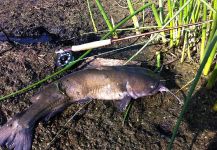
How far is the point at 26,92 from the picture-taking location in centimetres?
244

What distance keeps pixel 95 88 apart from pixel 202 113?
2.42ft

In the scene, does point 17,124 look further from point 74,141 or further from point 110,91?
point 110,91

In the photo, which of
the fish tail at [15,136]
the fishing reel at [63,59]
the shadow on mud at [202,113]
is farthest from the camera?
the fishing reel at [63,59]

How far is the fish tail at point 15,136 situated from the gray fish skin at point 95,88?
0.30 feet

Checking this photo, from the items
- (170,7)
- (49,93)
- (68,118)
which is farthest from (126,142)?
(170,7)

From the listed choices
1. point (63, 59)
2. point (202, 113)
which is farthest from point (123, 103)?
point (63, 59)

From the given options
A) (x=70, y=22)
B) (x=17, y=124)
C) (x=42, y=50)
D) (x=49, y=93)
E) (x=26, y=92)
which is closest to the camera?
(x=17, y=124)

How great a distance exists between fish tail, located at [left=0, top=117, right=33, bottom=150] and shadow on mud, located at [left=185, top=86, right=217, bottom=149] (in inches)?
40.0

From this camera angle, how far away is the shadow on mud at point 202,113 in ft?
7.18

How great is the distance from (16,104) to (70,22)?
3.91ft

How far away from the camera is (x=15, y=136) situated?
206 cm

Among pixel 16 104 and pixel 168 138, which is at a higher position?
pixel 16 104

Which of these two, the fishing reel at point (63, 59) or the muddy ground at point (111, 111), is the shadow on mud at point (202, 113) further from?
the fishing reel at point (63, 59)

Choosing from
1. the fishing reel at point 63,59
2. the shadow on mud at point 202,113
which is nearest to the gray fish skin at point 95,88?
the shadow on mud at point 202,113
